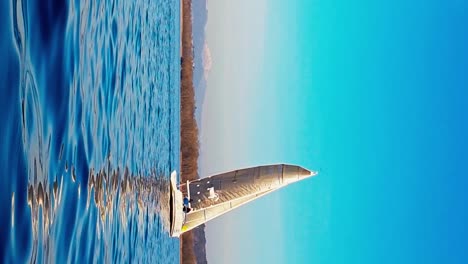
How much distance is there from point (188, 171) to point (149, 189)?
91.7 ft

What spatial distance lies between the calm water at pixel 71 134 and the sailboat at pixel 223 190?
40.9ft

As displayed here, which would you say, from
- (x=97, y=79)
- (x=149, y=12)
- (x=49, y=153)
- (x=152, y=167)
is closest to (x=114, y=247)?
(x=97, y=79)

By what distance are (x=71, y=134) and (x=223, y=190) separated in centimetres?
2317

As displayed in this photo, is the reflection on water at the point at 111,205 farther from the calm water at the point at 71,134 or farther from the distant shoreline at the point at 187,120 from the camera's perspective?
the distant shoreline at the point at 187,120

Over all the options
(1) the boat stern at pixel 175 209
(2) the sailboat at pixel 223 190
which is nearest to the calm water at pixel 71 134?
(1) the boat stern at pixel 175 209

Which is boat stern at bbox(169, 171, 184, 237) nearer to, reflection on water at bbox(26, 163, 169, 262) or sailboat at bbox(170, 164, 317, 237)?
sailboat at bbox(170, 164, 317, 237)

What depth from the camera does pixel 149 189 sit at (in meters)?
18.1

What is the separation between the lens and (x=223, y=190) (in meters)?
30.9

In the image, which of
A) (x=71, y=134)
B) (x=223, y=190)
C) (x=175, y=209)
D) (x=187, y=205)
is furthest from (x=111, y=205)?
(x=223, y=190)

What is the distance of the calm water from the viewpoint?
533 cm

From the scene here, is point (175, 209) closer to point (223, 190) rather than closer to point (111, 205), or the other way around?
point (223, 190)

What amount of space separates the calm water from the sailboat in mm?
12461

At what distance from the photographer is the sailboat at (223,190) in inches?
1146

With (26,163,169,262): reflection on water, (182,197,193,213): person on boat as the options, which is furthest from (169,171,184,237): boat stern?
(26,163,169,262): reflection on water
